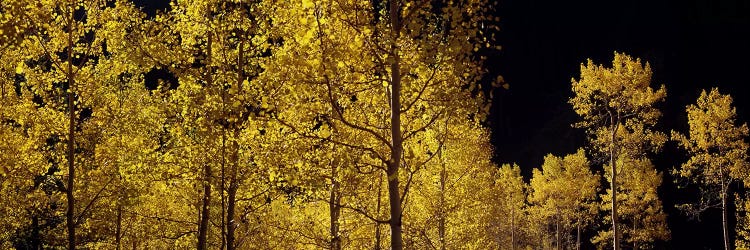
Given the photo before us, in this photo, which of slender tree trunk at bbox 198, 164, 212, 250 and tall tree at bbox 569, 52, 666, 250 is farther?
tall tree at bbox 569, 52, 666, 250

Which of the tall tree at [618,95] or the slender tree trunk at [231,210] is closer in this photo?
the slender tree trunk at [231,210]

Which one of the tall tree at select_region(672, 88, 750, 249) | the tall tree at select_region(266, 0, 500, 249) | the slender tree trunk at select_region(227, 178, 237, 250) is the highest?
the tall tree at select_region(672, 88, 750, 249)

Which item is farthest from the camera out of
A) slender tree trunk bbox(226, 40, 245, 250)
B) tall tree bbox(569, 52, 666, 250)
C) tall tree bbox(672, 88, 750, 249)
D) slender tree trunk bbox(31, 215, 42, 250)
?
tall tree bbox(672, 88, 750, 249)

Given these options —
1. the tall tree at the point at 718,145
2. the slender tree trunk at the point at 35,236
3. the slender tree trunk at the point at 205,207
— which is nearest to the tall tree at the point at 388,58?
the slender tree trunk at the point at 205,207

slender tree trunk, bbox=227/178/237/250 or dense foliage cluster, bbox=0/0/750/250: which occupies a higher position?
dense foliage cluster, bbox=0/0/750/250

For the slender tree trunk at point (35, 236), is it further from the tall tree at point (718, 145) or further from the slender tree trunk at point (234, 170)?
the tall tree at point (718, 145)

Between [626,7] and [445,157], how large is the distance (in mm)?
107627

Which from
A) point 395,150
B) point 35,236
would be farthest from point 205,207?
point 35,236

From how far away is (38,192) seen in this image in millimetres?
15875

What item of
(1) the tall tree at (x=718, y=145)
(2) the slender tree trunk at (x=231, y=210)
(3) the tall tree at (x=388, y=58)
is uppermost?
(1) the tall tree at (x=718, y=145)

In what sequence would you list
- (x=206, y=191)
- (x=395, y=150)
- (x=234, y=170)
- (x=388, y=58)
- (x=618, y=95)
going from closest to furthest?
(x=388, y=58) → (x=395, y=150) → (x=234, y=170) → (x=206, y=191) → (x=618, y=95)

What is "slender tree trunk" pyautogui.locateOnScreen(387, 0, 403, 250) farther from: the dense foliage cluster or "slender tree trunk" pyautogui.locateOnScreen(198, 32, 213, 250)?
"slender tree trunk" pyautogui.locateOnScreen(198, 32, 213, 250)

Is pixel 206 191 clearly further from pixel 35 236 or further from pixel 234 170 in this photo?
pixel 35 236

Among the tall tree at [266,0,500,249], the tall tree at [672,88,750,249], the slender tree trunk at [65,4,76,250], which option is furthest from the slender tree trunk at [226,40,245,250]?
the tall tree at [672,88,750,249]
